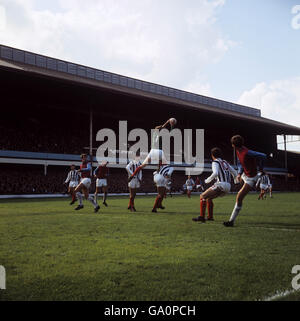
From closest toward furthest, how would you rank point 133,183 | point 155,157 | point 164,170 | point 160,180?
point 155,157 → point 160,180 → point 164,170 → point 133,183

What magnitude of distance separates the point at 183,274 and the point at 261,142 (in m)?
62.1

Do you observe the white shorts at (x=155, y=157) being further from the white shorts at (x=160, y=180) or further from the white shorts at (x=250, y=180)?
the white shorts at (x=250, y=180)

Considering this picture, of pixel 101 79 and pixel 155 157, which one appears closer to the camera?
pixel 155 157

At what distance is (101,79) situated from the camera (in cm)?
4338

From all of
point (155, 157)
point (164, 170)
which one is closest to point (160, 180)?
point (164, 170)

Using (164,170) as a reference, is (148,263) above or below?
below

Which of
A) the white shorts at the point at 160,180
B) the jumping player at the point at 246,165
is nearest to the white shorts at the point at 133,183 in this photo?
the white shorts at the point at 160,180

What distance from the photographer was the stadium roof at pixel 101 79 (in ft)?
99.2

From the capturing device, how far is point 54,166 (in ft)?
116

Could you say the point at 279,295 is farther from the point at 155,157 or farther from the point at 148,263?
the point at 155,157

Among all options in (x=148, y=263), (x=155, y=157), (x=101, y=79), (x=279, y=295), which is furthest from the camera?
(x=101, y=79)
